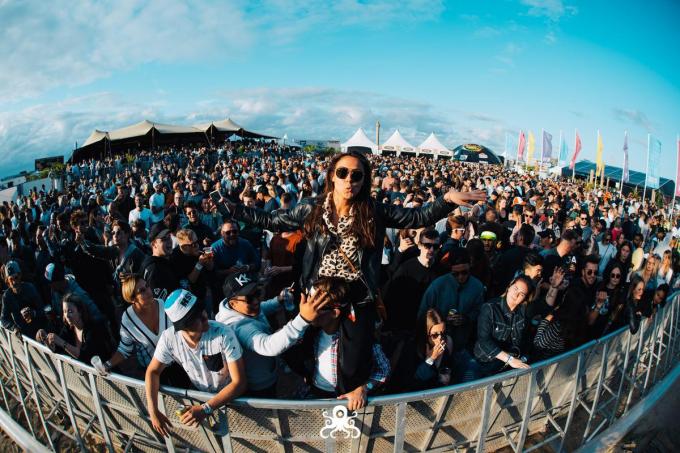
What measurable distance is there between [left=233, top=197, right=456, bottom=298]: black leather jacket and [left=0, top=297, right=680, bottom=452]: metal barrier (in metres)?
0.79

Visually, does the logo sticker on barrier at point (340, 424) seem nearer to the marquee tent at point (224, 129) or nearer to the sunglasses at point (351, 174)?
the sunglasses at point (351, 174)

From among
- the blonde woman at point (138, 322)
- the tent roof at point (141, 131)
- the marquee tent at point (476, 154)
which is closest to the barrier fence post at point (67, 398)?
the blonde woman at point (138, 322)

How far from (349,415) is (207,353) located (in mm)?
979

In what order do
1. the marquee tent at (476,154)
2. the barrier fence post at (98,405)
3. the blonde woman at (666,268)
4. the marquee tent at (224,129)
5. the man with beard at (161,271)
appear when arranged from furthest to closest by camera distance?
1. the marquee tent at (476,154)
2. the marquee tent at (224,129)
3. the blonde woman at (666,268)
4. the man with beard at (161,271)
5. the barrier fence post at (98,405)

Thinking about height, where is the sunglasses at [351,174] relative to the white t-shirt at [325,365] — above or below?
above

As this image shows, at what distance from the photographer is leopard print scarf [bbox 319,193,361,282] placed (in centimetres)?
216

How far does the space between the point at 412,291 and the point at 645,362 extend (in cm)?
337

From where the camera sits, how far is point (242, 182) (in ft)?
41.7

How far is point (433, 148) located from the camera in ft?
149

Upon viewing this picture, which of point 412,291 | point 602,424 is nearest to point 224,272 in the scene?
point 412,291

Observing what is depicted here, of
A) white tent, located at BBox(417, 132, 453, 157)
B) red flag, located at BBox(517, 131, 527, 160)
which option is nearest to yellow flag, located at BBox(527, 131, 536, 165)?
red flag, located at BBox(517, 131, 527, 160)

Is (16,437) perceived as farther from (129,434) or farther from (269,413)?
(269,413)

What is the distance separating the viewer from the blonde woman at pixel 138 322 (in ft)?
8.66

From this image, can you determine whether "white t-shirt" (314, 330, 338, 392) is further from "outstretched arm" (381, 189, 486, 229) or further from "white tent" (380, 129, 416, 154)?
"white tent" (380, 129, 416, 154)
